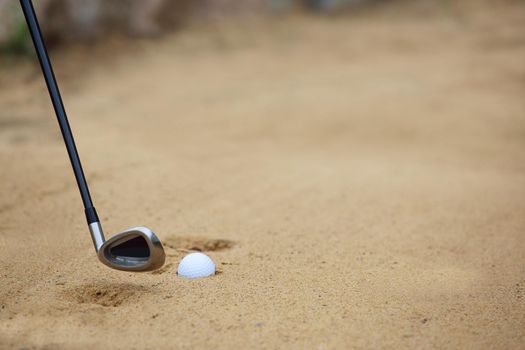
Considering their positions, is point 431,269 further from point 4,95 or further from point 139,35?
point 139,35

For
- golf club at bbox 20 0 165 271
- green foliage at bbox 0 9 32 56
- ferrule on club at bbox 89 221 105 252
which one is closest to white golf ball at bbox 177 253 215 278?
golf club at bbox 20 0 165 271

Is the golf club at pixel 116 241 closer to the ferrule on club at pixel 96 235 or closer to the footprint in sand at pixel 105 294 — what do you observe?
the ferrule on club at pixel 96 235

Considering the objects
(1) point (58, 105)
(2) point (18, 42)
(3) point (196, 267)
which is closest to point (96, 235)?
(3) point (196, 267)

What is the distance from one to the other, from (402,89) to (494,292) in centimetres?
497

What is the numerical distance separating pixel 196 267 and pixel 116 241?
50cm

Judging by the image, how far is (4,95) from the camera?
23.4 feet

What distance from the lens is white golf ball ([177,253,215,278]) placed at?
3.10 m

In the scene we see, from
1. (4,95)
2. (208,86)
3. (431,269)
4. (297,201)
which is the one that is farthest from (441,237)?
(4,95)

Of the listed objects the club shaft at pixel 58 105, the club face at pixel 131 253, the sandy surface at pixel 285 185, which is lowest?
the sandy surface at pixel 285 185

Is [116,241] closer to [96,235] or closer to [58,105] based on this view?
[96,235]

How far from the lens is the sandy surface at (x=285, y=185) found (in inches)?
107

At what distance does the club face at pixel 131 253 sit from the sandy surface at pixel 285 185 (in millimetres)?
179

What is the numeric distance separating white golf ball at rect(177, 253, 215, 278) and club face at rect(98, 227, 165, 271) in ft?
1.11

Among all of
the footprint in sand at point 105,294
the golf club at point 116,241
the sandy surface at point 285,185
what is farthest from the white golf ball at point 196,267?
the golf club at point 116,241
